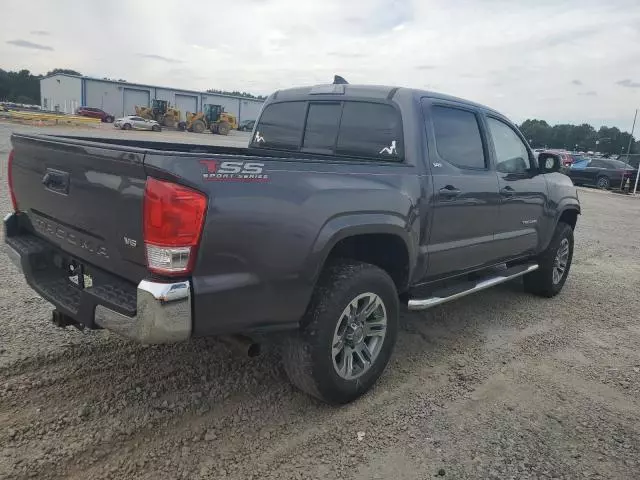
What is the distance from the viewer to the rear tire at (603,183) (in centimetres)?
2494

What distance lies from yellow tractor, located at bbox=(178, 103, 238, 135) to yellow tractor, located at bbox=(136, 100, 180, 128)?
38.7 inches

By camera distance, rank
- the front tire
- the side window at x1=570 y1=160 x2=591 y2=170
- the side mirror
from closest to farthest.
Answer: the front tire < the side mirror < the side window at x1=570 y1=160 x2=591 y2=170

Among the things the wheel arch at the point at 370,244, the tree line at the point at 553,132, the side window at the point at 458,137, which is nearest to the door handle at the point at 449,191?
the side window at the point at 458,137

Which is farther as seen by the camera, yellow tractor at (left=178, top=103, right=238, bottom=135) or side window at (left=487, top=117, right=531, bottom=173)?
yellow tractor at (left=178, top=103, right=238, bottom=135)

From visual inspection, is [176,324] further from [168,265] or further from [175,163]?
[175,163]

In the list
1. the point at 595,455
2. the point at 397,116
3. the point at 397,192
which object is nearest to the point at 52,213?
the point at 397,192

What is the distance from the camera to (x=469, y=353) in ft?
14.1

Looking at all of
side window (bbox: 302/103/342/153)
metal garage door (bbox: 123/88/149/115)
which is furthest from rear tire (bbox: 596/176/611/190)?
metal garage door (bbox: 123/88/149/115)

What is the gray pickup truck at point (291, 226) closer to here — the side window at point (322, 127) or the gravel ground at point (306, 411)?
the side window at point (322, 127)

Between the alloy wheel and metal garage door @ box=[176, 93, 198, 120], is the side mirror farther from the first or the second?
metal garage door @ box=[176, 93, 198, 120]

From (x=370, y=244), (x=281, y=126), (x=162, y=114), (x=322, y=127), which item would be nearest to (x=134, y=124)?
(x=162, y=114)

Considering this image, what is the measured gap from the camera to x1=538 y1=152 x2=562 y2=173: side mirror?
5328mm

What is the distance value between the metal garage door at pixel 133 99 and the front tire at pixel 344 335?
6499 cm

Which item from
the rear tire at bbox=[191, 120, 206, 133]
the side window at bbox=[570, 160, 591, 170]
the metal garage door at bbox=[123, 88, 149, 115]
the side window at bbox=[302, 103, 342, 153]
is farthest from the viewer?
the metal garage door at bbox=[123, 88, 149, 115]
